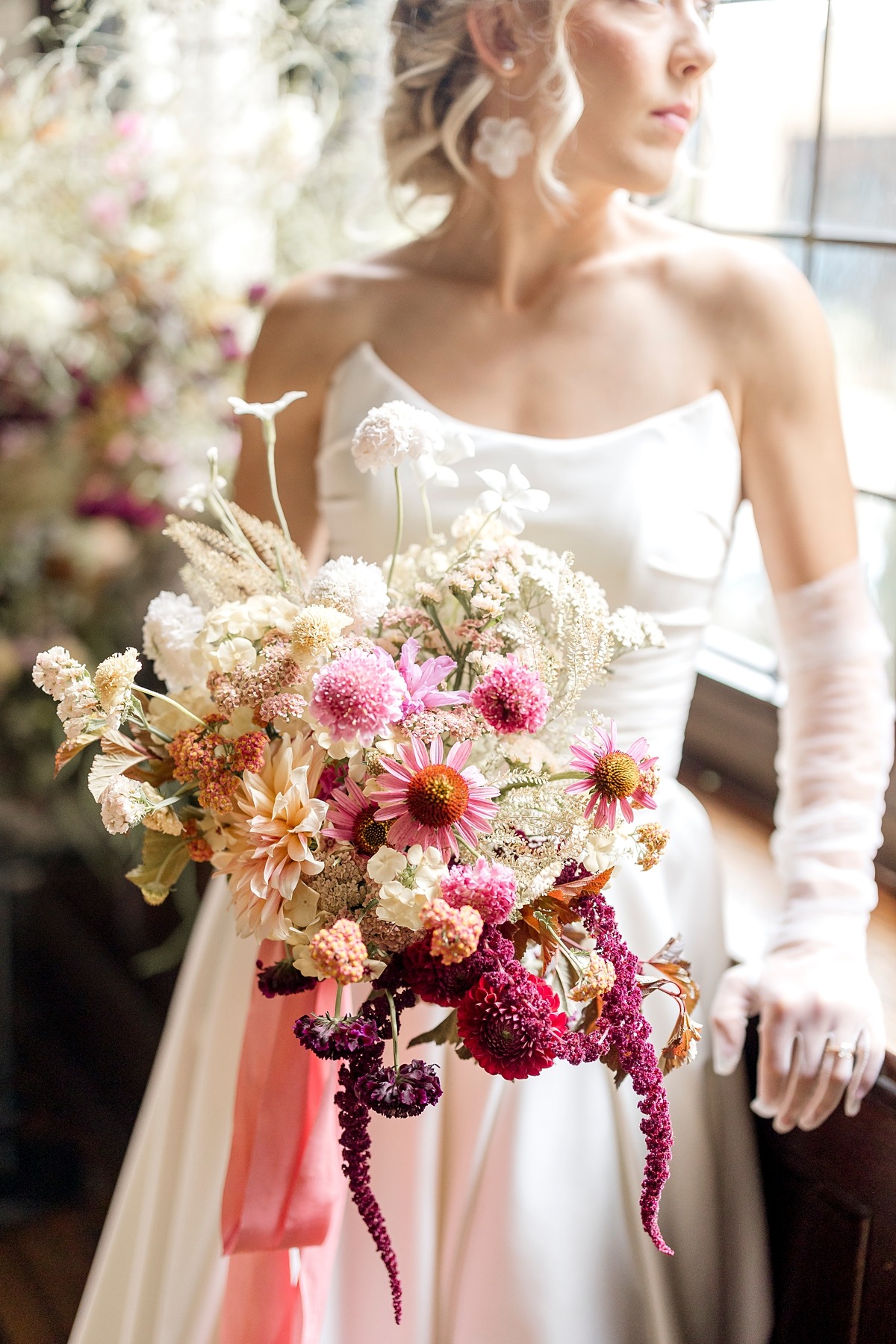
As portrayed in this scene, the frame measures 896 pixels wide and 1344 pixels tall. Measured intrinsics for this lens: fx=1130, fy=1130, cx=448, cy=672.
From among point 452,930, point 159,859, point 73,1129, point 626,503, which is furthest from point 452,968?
point 73,1129

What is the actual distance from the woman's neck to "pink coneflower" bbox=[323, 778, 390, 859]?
0.57 meters

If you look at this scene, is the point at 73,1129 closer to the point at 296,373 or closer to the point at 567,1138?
the point at 567,1138

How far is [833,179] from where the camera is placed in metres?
1.24

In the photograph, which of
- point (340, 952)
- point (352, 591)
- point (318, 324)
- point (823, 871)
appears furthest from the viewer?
point (318, 324)

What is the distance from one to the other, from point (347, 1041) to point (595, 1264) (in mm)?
469

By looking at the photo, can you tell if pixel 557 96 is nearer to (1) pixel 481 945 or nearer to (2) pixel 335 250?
(1) pixel 481 945

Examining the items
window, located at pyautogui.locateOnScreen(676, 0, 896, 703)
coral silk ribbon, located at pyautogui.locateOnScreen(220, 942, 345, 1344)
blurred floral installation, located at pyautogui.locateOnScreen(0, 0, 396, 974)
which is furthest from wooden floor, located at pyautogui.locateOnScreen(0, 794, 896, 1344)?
blurred floral installation, located at pyautogui.locateOnScreen(0, 0, 396, 974)

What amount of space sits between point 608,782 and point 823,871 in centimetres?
38

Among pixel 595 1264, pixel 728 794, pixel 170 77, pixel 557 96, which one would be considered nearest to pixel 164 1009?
pixel 728 794

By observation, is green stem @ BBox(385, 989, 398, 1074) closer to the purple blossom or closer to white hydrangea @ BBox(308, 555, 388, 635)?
the purple blossom

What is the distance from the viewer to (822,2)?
1.11 m

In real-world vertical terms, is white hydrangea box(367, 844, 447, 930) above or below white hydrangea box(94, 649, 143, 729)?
below

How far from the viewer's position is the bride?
0.91 meters

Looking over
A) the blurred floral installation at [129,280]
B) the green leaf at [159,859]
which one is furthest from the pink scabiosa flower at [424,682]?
the blurred floral installation at [129,280]
